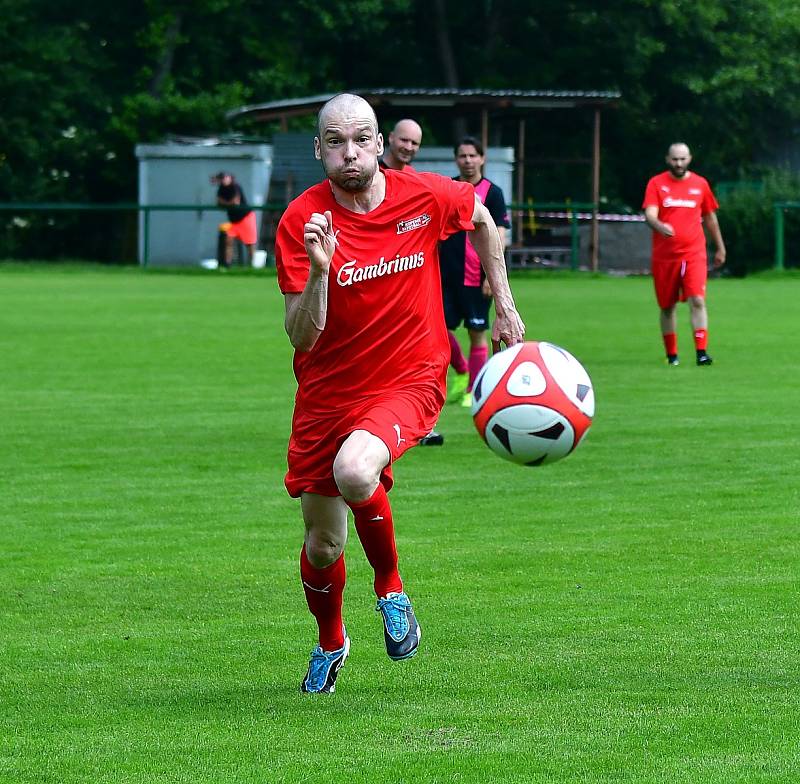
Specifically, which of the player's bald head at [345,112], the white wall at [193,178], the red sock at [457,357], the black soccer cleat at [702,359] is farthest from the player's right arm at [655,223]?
the white wall at [193,178]

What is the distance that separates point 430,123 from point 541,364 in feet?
150

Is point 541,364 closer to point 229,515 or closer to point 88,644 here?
point 88,644

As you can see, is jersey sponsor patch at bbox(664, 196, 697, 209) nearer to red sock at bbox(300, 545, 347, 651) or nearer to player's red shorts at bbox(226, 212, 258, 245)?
red sock at bbox(300, 545, 347, 651)

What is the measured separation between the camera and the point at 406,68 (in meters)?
52.8

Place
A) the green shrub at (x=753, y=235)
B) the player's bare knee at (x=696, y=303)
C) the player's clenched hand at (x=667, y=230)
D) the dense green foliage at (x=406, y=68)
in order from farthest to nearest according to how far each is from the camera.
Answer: the dense green foliage at (x=406, y=68) < the green shrub at (x=753, y=235) < the player's clenched hand at (x=667, y=230) < the player's bare knee at (x=696, y=303)

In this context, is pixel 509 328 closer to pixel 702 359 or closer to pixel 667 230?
pixel 702 359

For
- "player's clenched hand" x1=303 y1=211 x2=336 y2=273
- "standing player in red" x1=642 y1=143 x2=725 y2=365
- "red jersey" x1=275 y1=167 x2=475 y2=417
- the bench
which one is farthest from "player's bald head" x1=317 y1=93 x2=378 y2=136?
the bench

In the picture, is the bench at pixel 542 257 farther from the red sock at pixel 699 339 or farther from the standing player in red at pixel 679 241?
the red sock at pixel 699 339

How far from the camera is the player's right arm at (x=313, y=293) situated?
219 inches

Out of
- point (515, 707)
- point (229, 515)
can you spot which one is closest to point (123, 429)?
point (229, 515)

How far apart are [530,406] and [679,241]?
1227cm

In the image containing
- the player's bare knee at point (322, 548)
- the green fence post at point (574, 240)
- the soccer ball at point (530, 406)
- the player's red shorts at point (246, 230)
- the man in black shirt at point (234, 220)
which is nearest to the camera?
the player's bare knee at point (322, 548)

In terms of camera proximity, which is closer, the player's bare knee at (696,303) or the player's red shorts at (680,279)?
the player's bare knee at (696,303)

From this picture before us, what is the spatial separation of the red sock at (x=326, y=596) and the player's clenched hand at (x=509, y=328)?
101 centimetres
